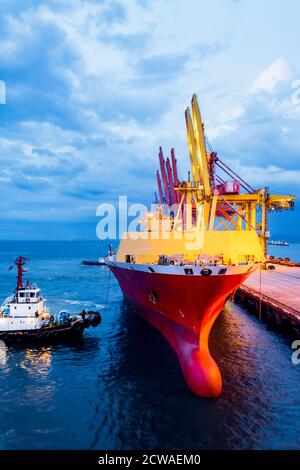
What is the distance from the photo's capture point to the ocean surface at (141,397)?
47.7ft

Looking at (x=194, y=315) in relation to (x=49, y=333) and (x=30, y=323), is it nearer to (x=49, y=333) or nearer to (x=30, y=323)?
(x=49, y=333)

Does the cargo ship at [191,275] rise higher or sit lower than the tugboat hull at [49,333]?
higher

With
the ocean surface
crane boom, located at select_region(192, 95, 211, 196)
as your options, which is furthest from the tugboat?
crane boom, located at select_region(192, 95, 211, 196)

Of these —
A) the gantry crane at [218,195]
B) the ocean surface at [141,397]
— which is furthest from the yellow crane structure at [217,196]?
the ocean surface at [141,397]

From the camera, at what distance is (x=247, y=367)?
2220 cm

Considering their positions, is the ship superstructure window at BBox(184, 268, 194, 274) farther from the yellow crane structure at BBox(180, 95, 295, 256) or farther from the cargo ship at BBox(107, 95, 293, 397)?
the yellow crane structure at BBox(180, 95, 295, 256)

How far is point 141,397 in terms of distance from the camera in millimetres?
18031

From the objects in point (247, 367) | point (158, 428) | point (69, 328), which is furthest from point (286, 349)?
point (69, 328)

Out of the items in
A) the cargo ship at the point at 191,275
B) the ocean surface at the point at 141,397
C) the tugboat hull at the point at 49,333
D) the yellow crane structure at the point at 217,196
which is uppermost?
the yellow crane structure at the point at 217,196

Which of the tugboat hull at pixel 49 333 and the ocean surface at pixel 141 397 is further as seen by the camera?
the tugboat hull at pixel 49 333

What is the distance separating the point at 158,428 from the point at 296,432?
20.4 feet

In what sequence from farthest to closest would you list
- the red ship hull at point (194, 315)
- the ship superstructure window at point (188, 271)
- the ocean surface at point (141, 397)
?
the ship superstructure window at point (188, 271), the red ship hull at point (194, 315), the ocean surface at point (141, 397)

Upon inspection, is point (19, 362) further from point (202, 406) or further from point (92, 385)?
point (202, 406)

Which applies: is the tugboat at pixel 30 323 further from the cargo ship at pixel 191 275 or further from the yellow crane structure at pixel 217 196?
the yellow crane structure at pixel 217 196
